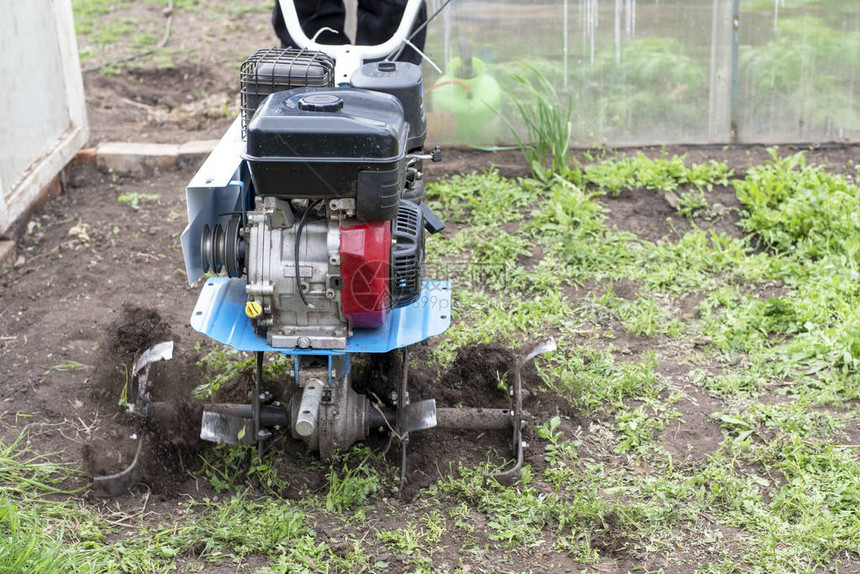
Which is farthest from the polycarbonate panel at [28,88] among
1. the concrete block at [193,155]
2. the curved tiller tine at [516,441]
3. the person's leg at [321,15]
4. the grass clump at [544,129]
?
the curved tiller tine at [516,441]

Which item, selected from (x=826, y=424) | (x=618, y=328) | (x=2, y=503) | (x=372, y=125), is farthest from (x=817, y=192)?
(x=2, y=503)

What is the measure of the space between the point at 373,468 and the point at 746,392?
147 cm

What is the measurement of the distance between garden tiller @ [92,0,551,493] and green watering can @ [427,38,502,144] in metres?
2.42

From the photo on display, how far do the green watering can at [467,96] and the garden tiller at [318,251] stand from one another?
7.95 ft

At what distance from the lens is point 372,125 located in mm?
2557

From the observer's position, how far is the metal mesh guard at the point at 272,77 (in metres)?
3.03

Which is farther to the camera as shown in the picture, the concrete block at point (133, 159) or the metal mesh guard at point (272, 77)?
the concrete block at point (133, 159)

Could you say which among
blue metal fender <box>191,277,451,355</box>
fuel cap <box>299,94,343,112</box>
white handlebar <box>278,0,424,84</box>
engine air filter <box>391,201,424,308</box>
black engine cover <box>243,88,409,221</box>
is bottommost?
blue metal fender <box>191,277,451,355</box>

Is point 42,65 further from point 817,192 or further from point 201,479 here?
point 817,192

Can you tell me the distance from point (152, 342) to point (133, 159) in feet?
7.36

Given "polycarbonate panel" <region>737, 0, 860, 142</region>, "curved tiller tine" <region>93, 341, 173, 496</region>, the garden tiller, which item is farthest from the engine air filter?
"polycarbonate panel" <region>737, 0, 860, 142</region>

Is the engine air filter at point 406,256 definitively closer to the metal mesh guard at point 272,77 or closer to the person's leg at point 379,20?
the metal mesh guard at point 272,77

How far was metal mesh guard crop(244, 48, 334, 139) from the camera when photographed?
9.94 ft

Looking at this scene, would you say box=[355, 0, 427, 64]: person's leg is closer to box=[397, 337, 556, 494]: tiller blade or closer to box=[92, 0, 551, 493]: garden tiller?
box=[92, 0, 551, 493]: garden tiller
